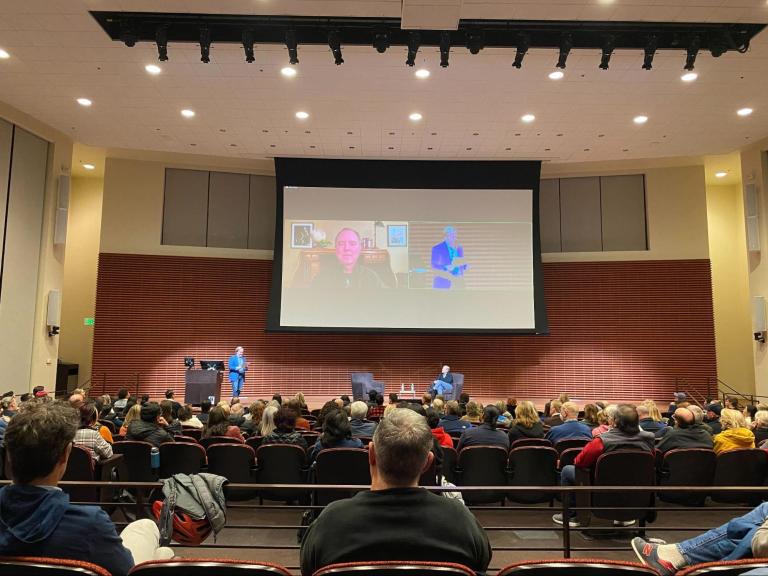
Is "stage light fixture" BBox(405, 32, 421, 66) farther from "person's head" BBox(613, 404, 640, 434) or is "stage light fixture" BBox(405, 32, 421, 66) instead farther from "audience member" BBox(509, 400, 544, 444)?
"person's head" BBox(613, 404, 640, 434)

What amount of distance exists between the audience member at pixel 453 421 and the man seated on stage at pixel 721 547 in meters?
4.06

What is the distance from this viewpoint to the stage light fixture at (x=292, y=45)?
887 cm

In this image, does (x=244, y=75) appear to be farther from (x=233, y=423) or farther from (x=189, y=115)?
(x=233, y=423)

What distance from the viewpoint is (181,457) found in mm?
5000

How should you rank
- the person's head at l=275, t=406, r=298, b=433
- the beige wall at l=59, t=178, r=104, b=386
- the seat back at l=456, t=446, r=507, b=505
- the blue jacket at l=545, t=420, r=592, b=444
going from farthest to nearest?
the beige wall at l=59, t=178, r=104, b=386 → the blue jacket at l=545, t=420, r=592, b=444 → the person's head at l=275, t=406, r=298, b=433 → the seat back at l=456, t=446, r=507, b=505

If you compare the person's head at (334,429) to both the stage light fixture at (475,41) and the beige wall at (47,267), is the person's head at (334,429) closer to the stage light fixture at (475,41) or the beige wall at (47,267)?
the stage light fixture at (475,41)

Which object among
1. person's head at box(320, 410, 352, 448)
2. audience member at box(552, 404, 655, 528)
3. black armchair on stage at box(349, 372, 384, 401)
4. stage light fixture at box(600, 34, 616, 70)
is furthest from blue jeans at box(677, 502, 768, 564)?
black armchair on stage at box(349, 372, 384, 401)

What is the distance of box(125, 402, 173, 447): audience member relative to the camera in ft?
17.9

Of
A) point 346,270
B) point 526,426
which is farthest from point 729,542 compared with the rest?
point 346,270

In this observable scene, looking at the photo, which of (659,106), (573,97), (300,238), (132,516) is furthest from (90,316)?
(659,106)

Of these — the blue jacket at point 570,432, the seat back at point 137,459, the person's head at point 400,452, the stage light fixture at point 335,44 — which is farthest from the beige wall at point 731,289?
the person's head at point 400,452

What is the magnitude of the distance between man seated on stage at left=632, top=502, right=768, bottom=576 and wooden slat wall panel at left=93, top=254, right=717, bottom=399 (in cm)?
1417

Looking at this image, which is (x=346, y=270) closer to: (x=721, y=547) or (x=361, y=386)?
(x=361, y=386)

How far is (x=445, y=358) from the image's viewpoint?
16844 mm
